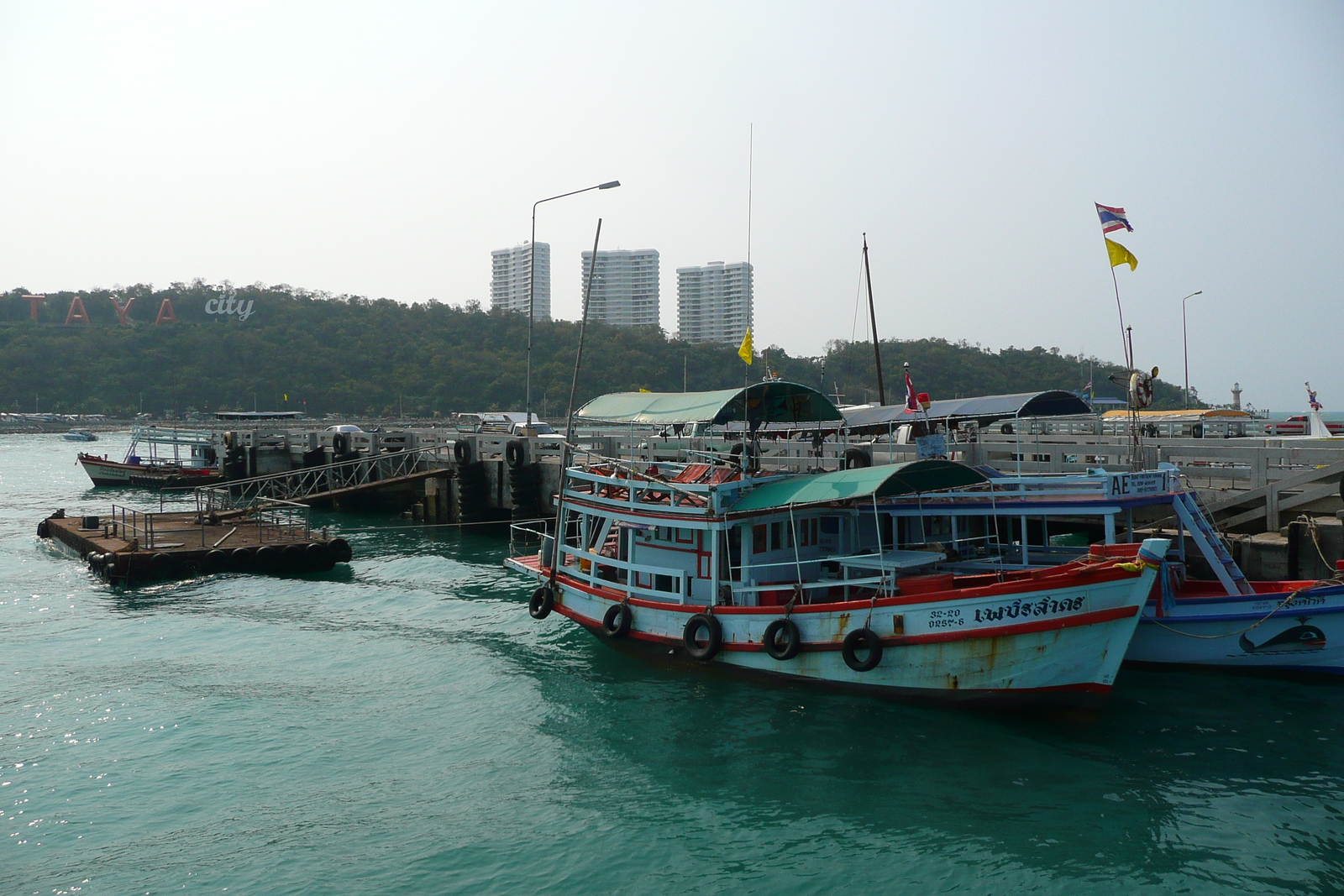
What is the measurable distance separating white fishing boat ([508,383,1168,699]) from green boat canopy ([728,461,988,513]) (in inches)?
1.6

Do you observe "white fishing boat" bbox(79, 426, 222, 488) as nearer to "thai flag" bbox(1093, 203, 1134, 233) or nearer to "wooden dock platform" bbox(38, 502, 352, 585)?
"wooden dock platform" bbox(38, 502, 352, 585)

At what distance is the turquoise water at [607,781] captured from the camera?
393 inches

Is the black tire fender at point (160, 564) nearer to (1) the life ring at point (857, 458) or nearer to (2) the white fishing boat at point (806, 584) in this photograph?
(2) the white fishing boat at point (806, 584)

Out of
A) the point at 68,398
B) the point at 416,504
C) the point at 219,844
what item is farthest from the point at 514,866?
the point at 68,398

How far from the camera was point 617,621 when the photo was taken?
17062 mm

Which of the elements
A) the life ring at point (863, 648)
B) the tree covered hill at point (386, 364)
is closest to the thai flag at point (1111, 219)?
the life ring at point (863, 648)

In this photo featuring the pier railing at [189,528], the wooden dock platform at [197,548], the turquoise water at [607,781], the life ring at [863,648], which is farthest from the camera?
the pier railing at [189,528]

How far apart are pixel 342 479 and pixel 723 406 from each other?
1258 inches

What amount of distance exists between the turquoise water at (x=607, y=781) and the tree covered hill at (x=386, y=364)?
78235 millimetres

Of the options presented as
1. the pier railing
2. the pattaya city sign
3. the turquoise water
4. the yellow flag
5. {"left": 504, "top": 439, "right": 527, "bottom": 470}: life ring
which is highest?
the pattaya city sign

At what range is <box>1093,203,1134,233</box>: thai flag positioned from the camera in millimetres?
18734

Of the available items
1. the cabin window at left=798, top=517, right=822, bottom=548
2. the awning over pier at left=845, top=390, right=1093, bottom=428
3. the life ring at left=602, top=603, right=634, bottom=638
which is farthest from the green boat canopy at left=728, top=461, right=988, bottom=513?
the awning over pier at left=845, top=390, right=1093, bottom=428

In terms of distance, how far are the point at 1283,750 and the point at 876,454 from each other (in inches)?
552

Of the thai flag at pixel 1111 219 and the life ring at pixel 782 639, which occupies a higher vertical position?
the thai flag at pixel 1111 219
